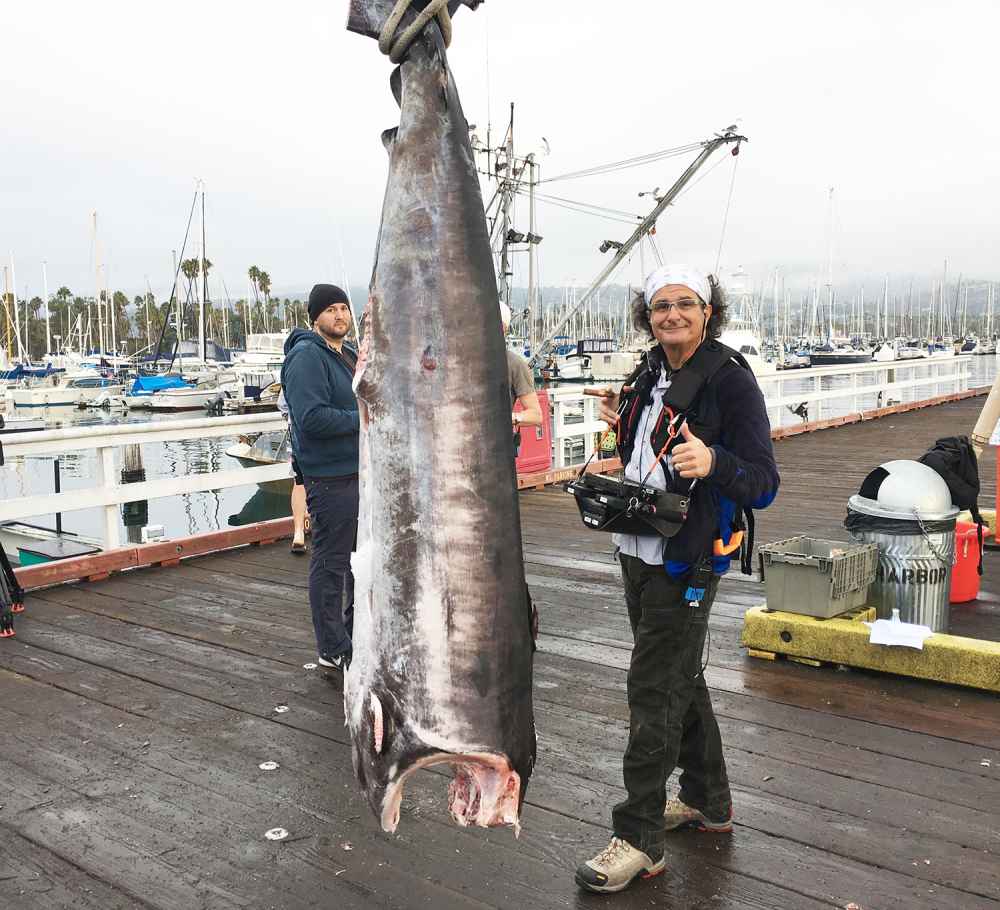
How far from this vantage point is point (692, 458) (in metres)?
2.30

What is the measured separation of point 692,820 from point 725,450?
119 centimetres

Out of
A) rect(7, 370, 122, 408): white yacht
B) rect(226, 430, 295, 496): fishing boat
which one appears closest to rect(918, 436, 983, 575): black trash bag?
rect(226, 430, 295, 496): fishing boat

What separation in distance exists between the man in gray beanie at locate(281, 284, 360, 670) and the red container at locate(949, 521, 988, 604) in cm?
337

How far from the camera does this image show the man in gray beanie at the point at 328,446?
395 cm

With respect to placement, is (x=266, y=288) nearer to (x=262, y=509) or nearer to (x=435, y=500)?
(x=262, y=509)

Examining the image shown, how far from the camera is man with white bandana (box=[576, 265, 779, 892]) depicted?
2.48 meters

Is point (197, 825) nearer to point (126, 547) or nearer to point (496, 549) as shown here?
point (496, 549)

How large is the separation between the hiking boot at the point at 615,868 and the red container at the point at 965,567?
3363mm

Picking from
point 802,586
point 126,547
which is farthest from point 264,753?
point 126,547

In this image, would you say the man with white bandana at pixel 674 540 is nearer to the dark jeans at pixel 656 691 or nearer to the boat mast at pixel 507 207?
the dark jeans at pixel 656 691

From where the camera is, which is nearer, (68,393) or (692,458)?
(692,458)

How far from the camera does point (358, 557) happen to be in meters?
2.07

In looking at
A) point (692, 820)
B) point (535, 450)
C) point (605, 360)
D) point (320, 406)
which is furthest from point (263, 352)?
point (692, 820)

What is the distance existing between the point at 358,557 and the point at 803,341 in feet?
361
